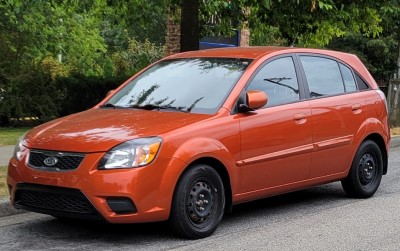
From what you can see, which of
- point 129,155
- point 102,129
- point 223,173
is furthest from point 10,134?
point 129,155

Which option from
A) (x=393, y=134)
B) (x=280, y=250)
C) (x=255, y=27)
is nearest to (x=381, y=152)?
(x=280, y=250)

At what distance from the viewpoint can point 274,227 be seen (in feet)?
21.1

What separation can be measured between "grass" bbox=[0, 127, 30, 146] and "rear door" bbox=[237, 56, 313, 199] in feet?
21.8

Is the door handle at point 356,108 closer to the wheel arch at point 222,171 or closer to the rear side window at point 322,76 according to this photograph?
the rear side window at point 322,76

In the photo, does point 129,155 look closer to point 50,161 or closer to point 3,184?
point 50,161

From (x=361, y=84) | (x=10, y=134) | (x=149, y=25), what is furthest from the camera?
(x=149, y=25)

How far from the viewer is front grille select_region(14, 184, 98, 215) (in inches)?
217

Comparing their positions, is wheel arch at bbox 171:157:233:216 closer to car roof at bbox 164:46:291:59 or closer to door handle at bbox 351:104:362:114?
car roof at bbox 164:46:291:59

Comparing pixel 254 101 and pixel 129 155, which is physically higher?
pixel 254 101

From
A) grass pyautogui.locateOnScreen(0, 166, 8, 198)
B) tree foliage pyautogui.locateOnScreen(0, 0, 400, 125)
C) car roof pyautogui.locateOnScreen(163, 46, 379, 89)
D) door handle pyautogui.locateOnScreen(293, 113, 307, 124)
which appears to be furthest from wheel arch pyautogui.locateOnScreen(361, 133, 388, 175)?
tree foliage pyautogui.locateOnScreen(0, 0, 400, 125)

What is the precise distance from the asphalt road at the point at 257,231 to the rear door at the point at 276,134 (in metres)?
0.42

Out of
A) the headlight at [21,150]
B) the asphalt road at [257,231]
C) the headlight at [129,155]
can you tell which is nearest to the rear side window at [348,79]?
the asphalt road at [257,231]

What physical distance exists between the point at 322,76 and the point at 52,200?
3388mm

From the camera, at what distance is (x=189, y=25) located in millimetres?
12438
